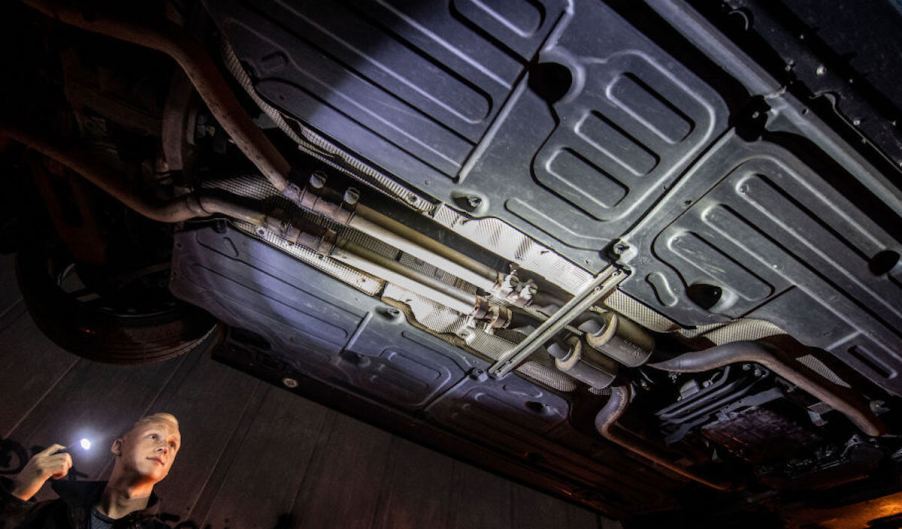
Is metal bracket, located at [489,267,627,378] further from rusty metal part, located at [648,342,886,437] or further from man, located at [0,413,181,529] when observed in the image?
man, located at [0,413,181,529]

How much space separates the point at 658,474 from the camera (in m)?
3.40

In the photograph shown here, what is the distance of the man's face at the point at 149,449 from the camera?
2.03 meters

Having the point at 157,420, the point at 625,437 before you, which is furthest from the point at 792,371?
the point at 157,420

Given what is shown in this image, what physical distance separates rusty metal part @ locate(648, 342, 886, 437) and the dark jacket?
114 inches

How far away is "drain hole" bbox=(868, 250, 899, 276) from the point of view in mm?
1514

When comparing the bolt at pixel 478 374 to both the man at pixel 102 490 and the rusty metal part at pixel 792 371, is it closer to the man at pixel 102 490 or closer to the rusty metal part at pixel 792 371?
the rusty metal part at pixel 792 371

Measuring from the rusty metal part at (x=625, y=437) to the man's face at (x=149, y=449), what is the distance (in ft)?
8.46

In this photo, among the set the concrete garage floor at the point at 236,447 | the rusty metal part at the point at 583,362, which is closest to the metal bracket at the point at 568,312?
the rusty metal part at the point at 583,362

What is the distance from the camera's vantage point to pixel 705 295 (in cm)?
186

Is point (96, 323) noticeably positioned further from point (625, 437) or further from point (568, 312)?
point (625, 437)

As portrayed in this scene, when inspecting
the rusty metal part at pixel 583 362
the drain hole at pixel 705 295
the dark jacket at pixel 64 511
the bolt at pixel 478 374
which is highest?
the drain hole at pixel 705 295

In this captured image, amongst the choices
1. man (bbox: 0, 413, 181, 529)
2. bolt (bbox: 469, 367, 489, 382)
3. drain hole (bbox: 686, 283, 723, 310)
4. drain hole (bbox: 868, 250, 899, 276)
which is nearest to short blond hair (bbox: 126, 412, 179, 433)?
man (bbox: 0, 413, 181, 529)

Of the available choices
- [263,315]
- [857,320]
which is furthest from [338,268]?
[857,320]

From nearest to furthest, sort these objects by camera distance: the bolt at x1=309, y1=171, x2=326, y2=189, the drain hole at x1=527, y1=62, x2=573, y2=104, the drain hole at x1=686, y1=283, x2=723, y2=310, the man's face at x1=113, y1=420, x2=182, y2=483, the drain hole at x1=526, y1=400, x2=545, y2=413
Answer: the drain hole at x1=527, y1=62, x2=573, y2=104, the bolt at x1=309, y1=171, x2=326, y2=189, the drain hole at x1=686, y1=283, x2=723, y2=310, the man's face at x1=113, y1=420, x2=182, y2=483, the drain hole at x1=526, y1=400, x2=545, y2=413
